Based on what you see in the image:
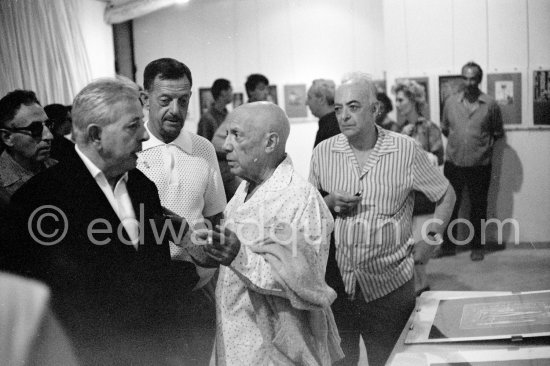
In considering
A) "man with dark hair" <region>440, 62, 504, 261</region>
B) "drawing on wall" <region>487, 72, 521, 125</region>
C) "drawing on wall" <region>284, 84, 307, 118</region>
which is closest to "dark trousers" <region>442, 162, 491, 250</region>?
"man with dark hair" <region>440, 62, 504, 261</region>

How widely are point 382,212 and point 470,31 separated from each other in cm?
334

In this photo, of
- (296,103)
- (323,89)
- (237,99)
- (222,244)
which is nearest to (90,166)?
(222,244)

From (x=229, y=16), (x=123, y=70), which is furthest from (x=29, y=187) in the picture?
(x=229, y=16)

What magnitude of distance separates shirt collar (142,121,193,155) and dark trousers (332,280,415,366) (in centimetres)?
81

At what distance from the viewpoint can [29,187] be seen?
4.33 ft

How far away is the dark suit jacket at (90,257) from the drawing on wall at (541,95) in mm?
4098

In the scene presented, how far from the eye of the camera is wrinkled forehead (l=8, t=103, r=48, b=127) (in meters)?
1.66

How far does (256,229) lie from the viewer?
5.06 ft

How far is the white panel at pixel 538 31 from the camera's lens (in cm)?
488

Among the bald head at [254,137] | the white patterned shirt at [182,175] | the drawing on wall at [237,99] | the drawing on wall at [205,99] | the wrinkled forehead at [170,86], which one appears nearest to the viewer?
the bald head at [254,137]

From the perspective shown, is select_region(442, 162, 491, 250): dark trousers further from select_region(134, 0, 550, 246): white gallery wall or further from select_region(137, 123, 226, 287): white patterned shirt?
select_region(137, 123, 226, 287): white patterned shirt

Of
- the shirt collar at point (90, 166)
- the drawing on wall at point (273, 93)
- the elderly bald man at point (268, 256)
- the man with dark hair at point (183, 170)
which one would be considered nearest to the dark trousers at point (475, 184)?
the drawing on wall at point (273, 93)

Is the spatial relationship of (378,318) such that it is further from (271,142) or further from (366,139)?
(271,142)

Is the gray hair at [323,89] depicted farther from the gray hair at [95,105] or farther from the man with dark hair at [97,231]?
the gray hair at [95,105]
